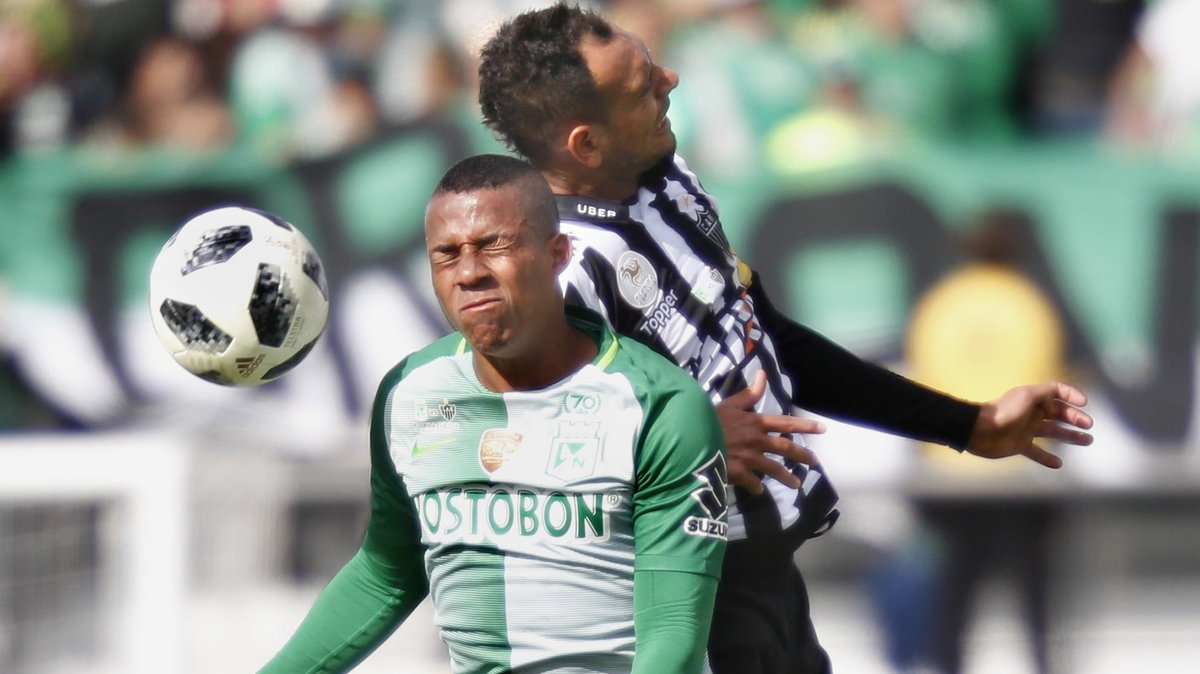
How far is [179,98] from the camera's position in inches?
404

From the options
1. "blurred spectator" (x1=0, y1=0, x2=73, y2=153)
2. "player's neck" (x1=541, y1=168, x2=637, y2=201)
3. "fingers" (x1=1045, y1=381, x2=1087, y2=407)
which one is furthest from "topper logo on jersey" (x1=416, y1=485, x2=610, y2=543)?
"blurred spectator" (x1=0, y1=0, x2=73, y2=153)

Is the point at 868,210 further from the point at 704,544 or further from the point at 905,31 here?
the point at 704,544

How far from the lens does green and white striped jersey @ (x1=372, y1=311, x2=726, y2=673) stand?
108 inches

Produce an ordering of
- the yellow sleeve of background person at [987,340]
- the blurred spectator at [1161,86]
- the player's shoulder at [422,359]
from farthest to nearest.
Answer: the blurred spectator at [1161,86]
the yellow sleeve of background person at [987,340]
the player's shoulder at [422,359]

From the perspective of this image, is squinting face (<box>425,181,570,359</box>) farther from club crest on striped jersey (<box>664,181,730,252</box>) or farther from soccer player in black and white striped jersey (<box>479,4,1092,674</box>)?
club crest on striped jersey (<box>664,181,730,252</box>)

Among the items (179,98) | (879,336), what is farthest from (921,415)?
(179,98)

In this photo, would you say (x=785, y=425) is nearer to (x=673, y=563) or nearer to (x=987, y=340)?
(x=673, y=563)

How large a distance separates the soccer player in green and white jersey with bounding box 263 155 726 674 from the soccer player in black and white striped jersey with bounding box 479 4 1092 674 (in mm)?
335

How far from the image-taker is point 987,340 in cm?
→ 871

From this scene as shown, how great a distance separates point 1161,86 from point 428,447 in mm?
7752

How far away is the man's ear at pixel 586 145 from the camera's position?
3307 millimetres

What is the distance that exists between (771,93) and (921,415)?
628 centimetres

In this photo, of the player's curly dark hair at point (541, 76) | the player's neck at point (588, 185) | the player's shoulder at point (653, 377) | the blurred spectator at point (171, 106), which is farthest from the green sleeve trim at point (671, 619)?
the blurred spectator at point (171, 106)

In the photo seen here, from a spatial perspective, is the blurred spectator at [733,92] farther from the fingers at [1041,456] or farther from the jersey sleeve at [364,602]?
the jersey sleeve at [364,602]
